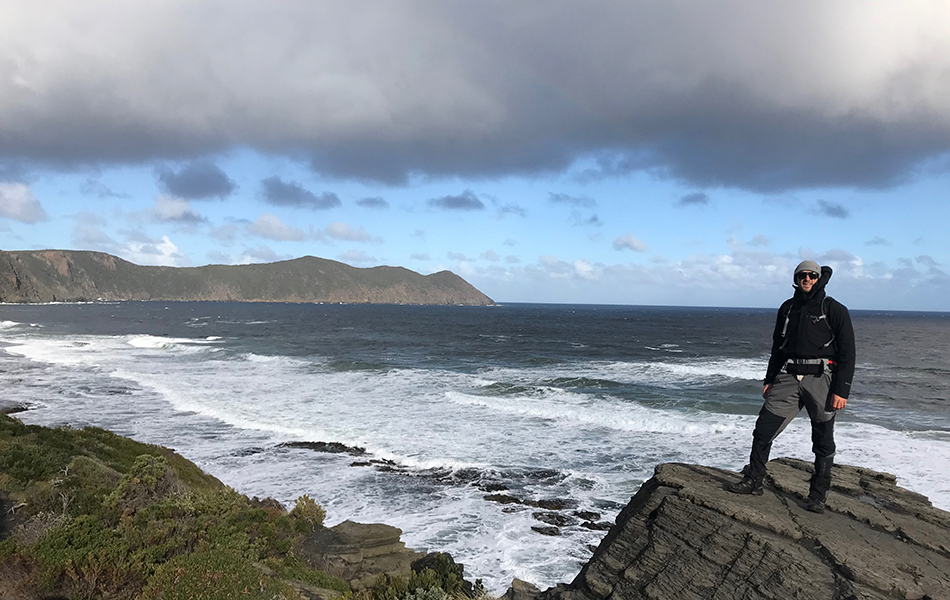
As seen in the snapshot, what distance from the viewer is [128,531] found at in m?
6.45

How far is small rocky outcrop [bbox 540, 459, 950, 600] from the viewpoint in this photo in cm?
413

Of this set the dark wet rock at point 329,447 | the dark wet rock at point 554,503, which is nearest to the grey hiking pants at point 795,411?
the dark wet rock at point 554,503

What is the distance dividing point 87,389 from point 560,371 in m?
25.3

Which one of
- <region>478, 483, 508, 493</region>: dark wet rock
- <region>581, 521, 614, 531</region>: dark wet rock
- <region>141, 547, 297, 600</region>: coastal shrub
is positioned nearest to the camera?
<region>141, 547, 297, 600</region>: coastal shrub

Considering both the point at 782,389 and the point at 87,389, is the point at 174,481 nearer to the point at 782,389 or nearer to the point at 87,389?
the point at 782,389

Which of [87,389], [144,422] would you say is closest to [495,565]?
[144,422]

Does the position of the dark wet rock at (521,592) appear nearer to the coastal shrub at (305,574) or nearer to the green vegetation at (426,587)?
the green vegetation at (426,587)

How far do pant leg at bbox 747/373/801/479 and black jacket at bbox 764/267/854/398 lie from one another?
0.28 m

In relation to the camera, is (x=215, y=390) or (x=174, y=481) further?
(x=215, y=390)

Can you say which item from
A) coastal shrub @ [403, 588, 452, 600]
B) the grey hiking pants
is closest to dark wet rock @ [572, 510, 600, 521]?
the grey hiking pants

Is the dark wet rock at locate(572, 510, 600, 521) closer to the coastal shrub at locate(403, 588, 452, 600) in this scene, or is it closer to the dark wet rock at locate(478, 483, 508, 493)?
the dark wet rock at locate(478, 483, 508, 493)

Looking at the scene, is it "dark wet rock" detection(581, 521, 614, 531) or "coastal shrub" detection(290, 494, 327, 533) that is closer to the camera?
"coastal shrub" detection(290, 494, 327, 533)

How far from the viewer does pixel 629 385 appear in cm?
2808

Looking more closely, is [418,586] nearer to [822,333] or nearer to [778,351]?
[778,351]
